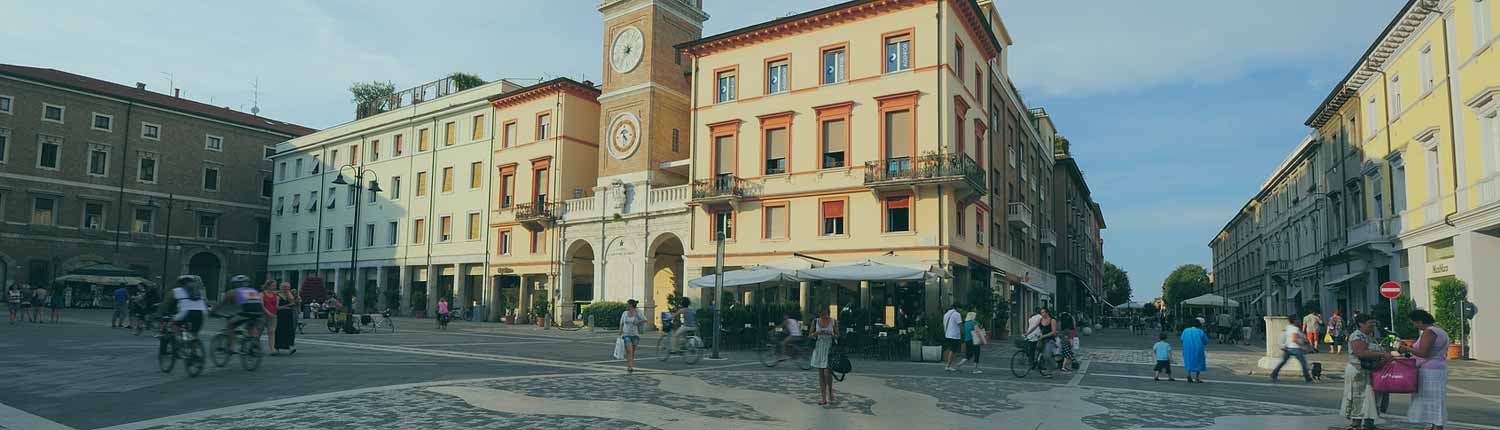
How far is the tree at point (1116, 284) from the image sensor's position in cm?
12026

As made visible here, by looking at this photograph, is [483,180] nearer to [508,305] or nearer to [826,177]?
[508,305]

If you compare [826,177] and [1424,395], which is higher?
[826,177]

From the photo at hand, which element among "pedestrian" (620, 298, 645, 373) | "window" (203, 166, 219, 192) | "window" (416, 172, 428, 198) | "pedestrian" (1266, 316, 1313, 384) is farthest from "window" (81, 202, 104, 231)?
"pedestrian" (1266, 316, 1313, 384)

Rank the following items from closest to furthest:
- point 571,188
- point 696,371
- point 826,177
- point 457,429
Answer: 1. point 457,429
2. point 696,371
3. point 826,177
4. point 571,188

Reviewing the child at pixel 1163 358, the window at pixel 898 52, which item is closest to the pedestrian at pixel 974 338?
the child at pixel 1163 358

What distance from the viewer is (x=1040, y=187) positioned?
49094 millimetres

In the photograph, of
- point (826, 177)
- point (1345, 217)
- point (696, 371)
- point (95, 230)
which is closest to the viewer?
point (696, 371)

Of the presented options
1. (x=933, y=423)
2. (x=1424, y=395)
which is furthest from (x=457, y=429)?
(x=1424, y=395)

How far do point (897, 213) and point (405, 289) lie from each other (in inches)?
1256

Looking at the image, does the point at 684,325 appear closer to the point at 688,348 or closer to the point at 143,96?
the point at 688,348

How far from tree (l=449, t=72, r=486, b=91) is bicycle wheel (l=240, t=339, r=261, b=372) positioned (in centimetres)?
4042

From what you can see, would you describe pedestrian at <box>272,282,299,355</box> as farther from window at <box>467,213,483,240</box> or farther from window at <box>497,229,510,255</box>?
window at <box>467,213,483,240</box>

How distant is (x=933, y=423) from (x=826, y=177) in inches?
843

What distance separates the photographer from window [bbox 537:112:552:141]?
138 ft
